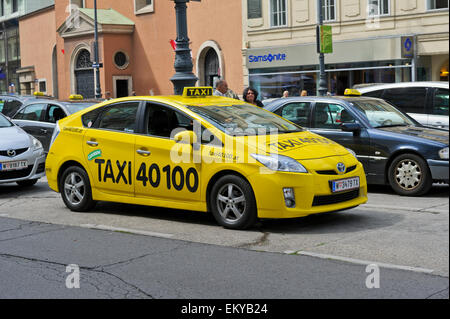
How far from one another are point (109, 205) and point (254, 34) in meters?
24.2

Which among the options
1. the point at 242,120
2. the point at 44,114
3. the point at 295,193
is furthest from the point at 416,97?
the point at 44,114

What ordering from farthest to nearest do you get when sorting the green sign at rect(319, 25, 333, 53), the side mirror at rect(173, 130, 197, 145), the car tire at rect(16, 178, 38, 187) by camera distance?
the green sign at rect(319, 25, 333, 53) < the car tire at rect(16, 178, 38, 187) < the side mirror at rect(173, 130, 197, 145)

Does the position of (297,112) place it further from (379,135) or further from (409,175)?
(409,175)

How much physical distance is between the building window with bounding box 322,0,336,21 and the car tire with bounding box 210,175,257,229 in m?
23.1

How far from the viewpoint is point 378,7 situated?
92.0 ft

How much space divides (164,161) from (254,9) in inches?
1004

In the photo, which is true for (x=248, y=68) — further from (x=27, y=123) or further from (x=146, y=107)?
(x=146, y=107)

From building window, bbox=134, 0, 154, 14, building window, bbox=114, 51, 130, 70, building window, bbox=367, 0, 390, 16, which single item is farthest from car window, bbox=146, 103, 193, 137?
building window, bbox=114, 51, 130, 70

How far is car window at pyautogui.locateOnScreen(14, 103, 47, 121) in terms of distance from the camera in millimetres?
16094

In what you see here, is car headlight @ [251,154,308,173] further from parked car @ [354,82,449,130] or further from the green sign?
the green sign

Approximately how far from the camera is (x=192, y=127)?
833 cm

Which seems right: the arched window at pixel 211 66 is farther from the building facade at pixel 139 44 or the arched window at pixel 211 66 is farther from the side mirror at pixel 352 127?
the side mirror at pixel 352 127

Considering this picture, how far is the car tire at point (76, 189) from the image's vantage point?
364 inches
